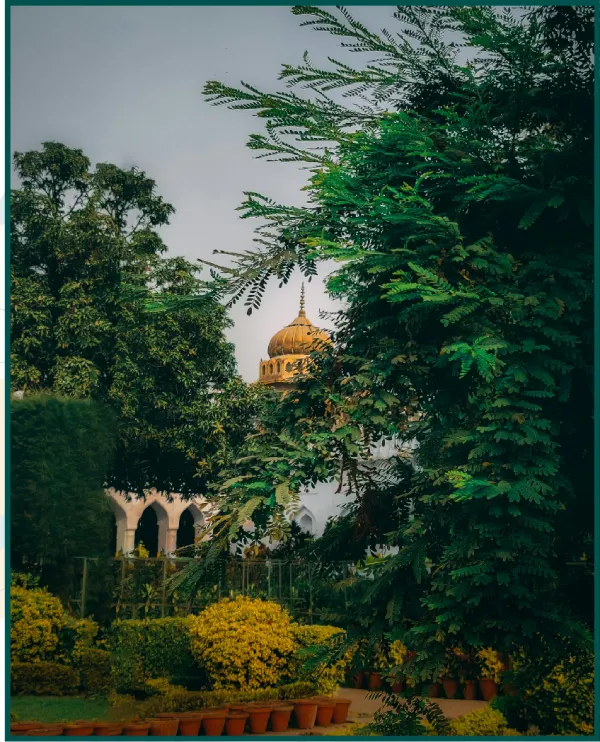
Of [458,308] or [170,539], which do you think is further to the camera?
[170,539]

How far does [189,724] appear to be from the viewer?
22.8 ft

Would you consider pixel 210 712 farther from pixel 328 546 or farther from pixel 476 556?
pixel 476 556

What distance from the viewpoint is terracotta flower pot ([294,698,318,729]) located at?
743 centimetres

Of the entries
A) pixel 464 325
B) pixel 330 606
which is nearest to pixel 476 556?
pixel 464 325

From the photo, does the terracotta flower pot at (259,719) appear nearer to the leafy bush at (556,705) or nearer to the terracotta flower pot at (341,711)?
the terracotta flower pot at (341,711)

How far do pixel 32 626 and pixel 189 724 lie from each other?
97.1 inches

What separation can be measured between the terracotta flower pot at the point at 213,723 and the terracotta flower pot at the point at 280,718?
505mm

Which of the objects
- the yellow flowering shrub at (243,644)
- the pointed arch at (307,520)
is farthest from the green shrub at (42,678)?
the pointed arch at (307,520)

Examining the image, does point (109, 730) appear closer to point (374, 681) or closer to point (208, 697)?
point (208, 697)

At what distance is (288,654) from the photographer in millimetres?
7922

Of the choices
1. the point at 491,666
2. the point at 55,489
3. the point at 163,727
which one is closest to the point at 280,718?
the point at 163,727

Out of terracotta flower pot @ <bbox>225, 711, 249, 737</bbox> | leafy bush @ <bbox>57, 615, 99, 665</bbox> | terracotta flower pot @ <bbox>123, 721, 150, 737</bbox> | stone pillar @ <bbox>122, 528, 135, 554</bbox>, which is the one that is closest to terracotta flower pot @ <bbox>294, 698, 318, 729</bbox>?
terracotta flower pot @ <bbox>225, 711, 249, 737</bbox>

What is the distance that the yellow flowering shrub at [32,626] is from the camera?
28.4 feet

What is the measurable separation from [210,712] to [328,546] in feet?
6.95
